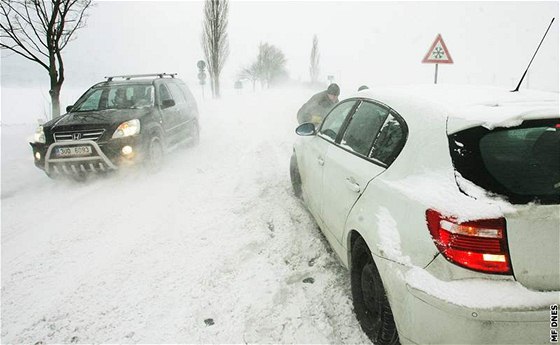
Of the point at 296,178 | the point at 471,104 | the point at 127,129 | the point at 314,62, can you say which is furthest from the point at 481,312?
the point at 314,62

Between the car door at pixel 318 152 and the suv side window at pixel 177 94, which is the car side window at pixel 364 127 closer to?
the car door at pixel 318 152

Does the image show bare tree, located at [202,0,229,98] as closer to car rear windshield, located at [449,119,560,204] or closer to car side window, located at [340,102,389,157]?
car side window, located at [340,102,389,157]

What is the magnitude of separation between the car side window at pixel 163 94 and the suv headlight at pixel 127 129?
115cm

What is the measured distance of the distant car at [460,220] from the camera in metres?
1.55

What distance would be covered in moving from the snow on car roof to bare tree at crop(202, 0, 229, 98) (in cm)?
2729

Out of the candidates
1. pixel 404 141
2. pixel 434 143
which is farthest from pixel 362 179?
pixel 434 143

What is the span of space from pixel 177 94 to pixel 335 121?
226 inches

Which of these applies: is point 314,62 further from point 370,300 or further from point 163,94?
point 370,300

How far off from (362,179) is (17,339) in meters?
2.81

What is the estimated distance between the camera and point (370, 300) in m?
2.38

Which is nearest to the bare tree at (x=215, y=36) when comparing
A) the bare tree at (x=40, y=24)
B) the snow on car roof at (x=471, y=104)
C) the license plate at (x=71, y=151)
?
the bare tree at (x=40, y=24)

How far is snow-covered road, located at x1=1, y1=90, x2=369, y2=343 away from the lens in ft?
8.69

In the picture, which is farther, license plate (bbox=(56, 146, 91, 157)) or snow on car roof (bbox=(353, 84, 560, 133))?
license plate (bbox=(56, 146, 91, 157))

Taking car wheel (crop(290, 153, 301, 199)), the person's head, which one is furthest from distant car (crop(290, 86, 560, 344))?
the person's head
